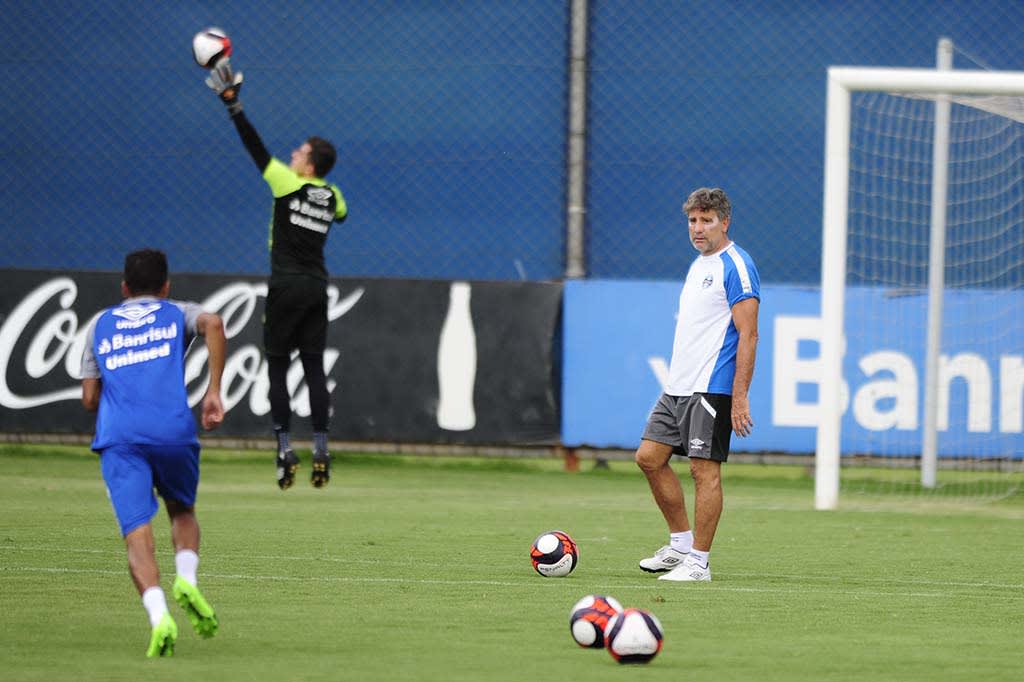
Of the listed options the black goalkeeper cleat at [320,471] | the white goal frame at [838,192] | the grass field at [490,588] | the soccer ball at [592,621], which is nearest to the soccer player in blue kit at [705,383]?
the grass field at [490,588]

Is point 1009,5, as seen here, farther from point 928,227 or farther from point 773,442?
point 773,442

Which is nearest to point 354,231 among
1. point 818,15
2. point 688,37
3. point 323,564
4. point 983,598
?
point 688,37

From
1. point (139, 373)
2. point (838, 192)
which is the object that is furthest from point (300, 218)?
point (139, 373)

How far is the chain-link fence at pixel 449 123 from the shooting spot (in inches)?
667

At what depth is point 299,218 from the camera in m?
11.3

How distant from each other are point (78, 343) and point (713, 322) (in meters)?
8.61

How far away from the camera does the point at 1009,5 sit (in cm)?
1697

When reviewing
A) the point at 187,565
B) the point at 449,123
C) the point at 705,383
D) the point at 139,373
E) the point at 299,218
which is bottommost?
the point at 187,565

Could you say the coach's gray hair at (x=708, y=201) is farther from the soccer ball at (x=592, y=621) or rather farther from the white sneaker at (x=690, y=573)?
the soccer ball at (x=592, y=621)

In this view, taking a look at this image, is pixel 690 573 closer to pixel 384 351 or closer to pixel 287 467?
pixel 287 467

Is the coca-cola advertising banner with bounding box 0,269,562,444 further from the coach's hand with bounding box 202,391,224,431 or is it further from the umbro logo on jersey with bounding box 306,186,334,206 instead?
the coach's hand with bounding box 202,391,224,431

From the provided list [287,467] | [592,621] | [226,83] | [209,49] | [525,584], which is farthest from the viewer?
[287,467]

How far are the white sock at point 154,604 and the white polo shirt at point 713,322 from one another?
12.0 ft

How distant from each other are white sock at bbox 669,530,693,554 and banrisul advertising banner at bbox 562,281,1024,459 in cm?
635
